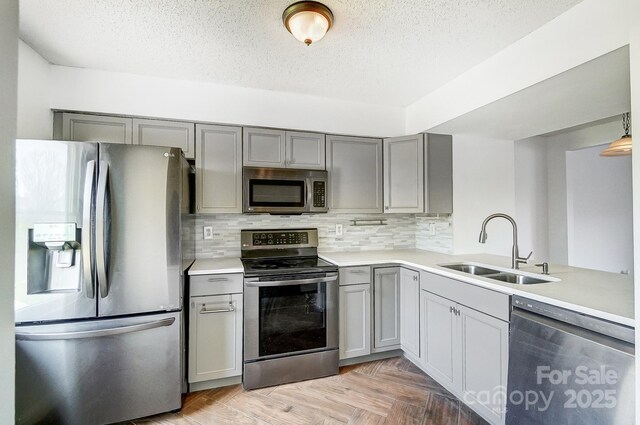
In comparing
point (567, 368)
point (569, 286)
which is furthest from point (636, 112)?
point (567, 368)

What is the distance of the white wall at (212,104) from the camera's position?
7.22ft

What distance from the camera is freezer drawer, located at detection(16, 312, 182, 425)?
1655 millimetres

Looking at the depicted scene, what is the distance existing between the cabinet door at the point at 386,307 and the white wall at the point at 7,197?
7.29ft

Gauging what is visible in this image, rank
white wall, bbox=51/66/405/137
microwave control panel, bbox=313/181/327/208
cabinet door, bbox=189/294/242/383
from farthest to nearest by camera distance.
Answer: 1. microwave control panel, bbox=313/181/327/208
2. white wall, bbox=51/66/405/137
3. cabinet door, bbox=189/294/242/383

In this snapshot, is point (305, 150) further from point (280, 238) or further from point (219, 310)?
point (219, 310)

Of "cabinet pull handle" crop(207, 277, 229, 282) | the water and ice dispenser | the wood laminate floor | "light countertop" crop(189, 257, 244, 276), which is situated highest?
Result: the water and ice dispenser

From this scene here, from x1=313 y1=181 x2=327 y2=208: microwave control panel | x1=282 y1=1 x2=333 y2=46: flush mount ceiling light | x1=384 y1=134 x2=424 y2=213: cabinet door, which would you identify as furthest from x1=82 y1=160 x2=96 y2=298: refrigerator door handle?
x1=384 y1=134 x2=424 y2=213: cabinet door

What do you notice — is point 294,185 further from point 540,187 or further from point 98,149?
point 540,187

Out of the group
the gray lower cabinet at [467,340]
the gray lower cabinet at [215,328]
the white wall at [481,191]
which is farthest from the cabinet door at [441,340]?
the gray lower cabinet at [215,328]

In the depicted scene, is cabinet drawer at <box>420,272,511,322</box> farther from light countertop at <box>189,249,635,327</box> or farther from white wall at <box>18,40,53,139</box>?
white wall at <box>18,40,53,139</box>

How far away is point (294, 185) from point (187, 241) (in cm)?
103

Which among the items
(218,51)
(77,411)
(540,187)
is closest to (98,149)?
(218,51)

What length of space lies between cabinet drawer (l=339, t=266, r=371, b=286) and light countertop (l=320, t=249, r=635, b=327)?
0.05 meters

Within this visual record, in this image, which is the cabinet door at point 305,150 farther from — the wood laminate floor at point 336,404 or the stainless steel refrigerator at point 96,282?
the wood laminate floor at point 336,404
